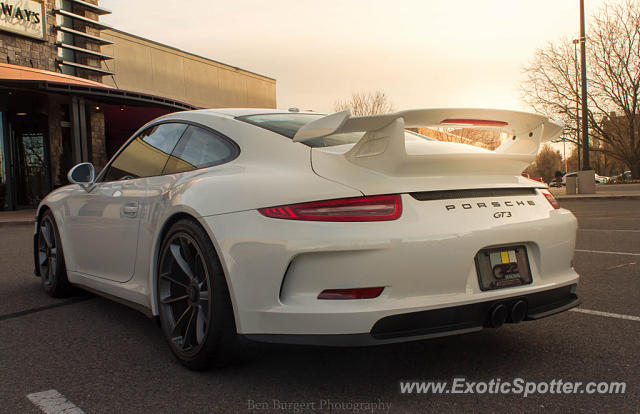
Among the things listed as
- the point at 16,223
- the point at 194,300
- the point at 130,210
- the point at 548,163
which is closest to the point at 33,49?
the point at 16,223

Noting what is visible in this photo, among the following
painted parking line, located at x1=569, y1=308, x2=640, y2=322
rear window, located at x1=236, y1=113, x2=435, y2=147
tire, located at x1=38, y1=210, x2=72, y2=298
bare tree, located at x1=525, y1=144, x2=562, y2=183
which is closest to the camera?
rear window, located at x1=236, y1=113, x2=435, y2=147

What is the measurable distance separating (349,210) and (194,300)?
38.6 inches

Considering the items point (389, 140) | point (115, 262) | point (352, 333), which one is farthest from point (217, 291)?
point (115, 262)

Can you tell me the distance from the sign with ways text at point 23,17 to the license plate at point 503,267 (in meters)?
23.7

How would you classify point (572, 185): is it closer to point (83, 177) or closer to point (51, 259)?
point (51, 259)

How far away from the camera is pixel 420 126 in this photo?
2709mm

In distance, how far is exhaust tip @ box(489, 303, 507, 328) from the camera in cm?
244

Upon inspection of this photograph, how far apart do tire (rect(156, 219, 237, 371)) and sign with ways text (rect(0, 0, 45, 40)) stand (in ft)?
73.9

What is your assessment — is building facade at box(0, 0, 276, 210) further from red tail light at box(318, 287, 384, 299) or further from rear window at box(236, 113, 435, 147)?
red tail light at box(318, 287, 384, 299)

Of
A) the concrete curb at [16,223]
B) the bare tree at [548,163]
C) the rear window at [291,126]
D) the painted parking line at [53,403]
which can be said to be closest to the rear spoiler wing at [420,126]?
the rear window at [291,126]

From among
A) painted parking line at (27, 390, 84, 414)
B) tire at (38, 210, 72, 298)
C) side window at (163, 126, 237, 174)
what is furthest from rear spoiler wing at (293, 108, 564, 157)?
tire at (38, 210, 72, 298)

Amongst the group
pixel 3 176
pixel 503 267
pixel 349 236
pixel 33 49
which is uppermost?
pixel 33 49

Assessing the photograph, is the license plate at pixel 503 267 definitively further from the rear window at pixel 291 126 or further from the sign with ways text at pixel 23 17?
the sign with ways text at pixel 23 17

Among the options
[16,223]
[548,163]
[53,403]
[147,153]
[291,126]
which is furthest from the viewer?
[548,163]
